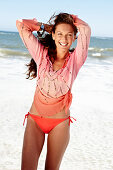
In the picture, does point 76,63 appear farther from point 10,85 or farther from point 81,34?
point 10,85

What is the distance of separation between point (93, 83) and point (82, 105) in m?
2.32

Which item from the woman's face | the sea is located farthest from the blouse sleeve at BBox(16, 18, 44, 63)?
the sea

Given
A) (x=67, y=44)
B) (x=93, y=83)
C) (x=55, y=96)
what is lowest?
(x=93, y=83)

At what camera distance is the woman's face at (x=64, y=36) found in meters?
2.19

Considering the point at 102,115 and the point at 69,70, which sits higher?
the point at 69,70

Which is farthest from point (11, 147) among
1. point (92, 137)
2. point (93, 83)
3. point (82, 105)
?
point (93, 83)

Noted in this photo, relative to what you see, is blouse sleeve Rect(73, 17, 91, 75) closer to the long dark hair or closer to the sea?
the long dark hair

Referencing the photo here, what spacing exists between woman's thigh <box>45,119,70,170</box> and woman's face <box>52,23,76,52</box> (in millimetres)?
663

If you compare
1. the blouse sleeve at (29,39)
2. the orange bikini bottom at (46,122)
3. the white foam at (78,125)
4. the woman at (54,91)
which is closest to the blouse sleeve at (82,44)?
the woman at (54,91)

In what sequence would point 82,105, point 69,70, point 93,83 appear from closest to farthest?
point 69,70 < point 82,105 < point 93,83

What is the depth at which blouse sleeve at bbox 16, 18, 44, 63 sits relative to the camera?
2.24 metres

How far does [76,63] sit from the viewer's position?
223 cm

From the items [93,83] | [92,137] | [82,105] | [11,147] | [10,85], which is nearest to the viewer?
[11,147]

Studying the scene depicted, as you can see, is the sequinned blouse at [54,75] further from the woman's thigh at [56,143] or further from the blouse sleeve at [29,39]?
the woman's thigh at [56,143]
